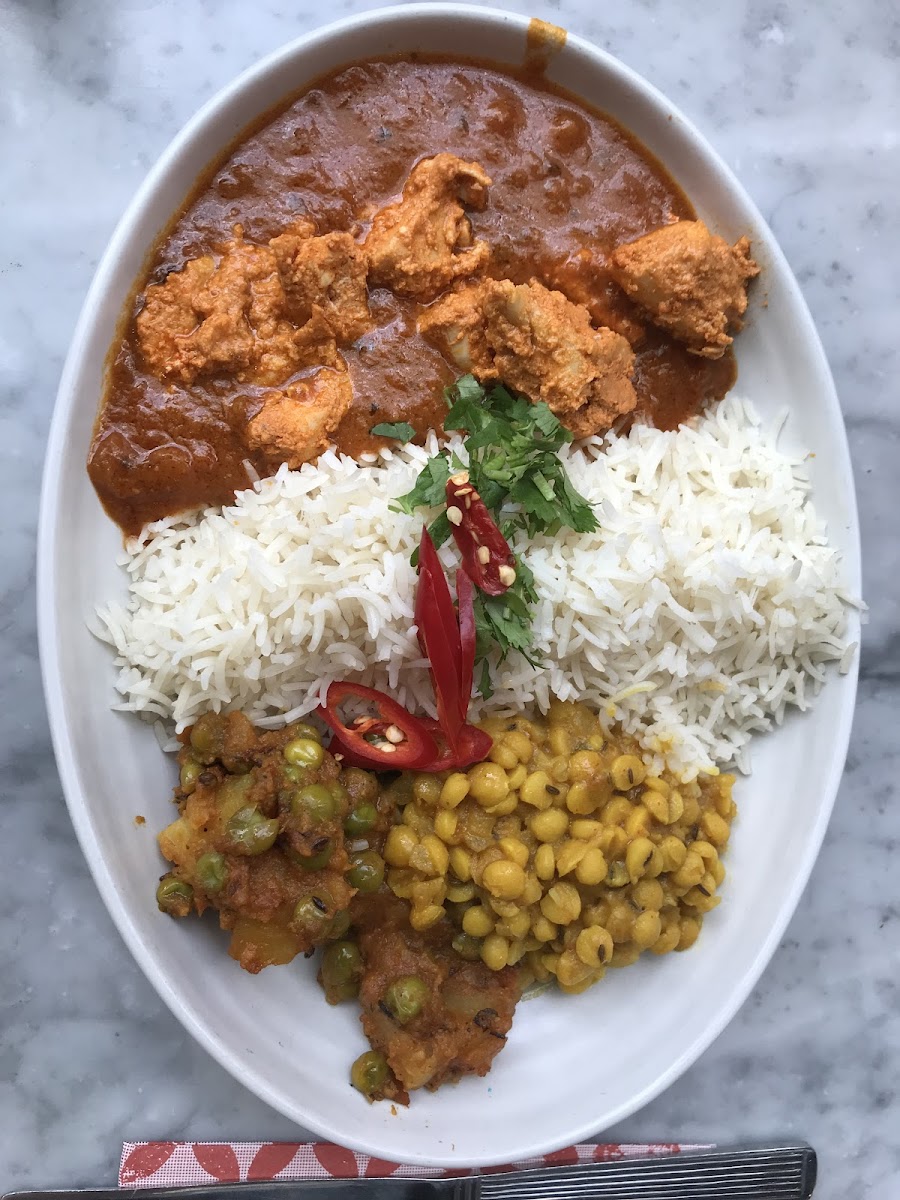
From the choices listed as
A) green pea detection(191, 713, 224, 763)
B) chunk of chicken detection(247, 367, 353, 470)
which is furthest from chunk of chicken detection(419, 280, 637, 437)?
green pea detection(191, 713, 224, 763)

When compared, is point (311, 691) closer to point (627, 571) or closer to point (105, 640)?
point (105, 640)

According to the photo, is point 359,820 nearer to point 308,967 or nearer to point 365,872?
point 365,872

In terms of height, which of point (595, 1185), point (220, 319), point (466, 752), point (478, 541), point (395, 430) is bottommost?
point (595, 1185)

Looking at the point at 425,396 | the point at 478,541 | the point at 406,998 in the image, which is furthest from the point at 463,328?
the point at 406,998

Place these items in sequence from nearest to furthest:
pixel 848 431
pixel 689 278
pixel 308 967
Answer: pixel 689 278 < pixel 308 967 < pixel 848 431

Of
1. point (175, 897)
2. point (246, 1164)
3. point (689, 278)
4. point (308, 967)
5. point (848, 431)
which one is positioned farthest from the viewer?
point (848, 431)

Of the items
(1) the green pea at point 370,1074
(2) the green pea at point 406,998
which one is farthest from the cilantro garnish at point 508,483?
(1) the green pea at point 370,1074

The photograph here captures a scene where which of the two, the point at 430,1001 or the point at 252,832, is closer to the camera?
the point at 252,832
